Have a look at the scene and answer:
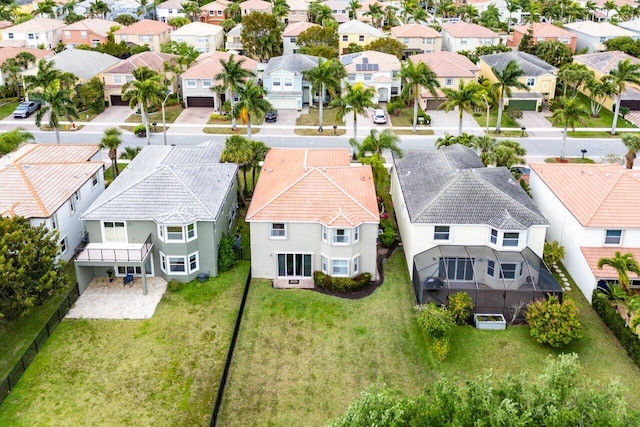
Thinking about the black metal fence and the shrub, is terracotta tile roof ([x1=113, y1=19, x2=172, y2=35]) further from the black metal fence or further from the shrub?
the shrub

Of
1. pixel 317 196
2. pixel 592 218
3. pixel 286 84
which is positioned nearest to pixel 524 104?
pixel 286 84

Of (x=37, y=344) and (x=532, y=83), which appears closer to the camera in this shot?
(x=37, y=344)

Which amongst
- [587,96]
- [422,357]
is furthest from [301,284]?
[587,96]

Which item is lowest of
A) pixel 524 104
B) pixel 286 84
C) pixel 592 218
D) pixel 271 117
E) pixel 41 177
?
pixel 271 117

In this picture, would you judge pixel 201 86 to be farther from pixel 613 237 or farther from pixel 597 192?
pixel 613 237

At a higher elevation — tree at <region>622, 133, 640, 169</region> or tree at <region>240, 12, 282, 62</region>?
tree at <region>240, 12, 282, 62</region>

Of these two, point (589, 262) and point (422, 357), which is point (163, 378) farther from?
point (589, 262)

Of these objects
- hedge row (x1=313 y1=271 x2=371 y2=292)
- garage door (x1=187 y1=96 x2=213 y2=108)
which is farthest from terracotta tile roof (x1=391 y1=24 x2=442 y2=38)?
hedge row (x1=313 y1=271 x2=371 y2=292)
